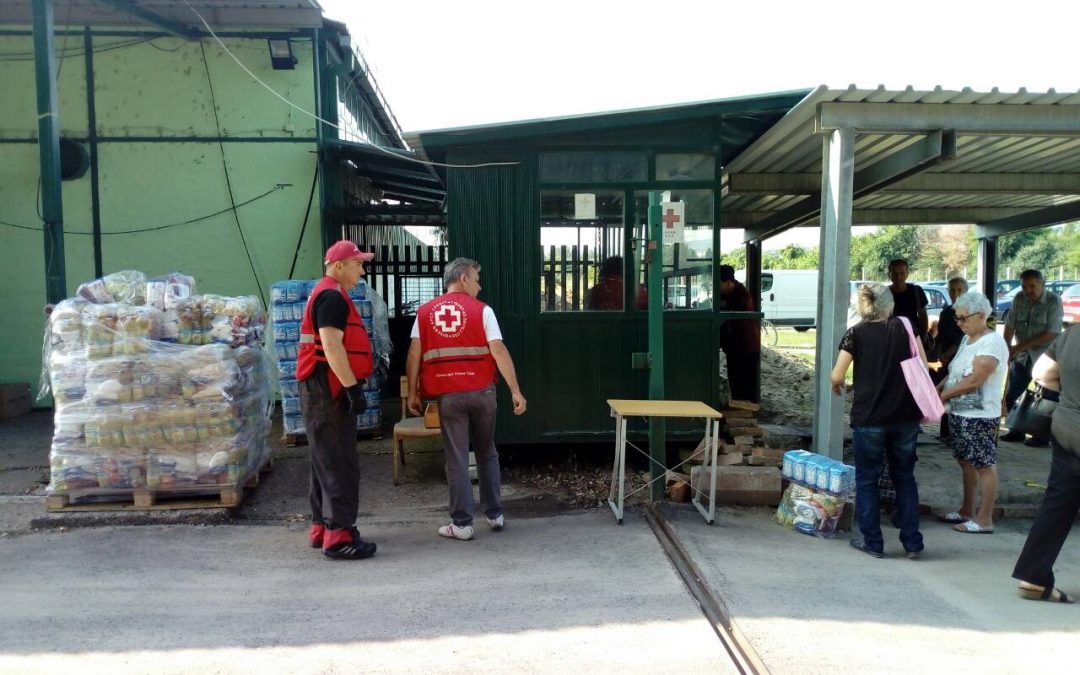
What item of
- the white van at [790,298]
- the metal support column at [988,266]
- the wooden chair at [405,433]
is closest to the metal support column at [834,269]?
the wooden chair at [405,433]

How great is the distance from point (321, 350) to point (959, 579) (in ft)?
13.8

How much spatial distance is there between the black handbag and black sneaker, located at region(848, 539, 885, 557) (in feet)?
3.89

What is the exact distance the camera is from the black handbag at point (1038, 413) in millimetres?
4371

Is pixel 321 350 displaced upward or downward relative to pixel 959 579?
upward

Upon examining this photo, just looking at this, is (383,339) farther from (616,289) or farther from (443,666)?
(443,666)

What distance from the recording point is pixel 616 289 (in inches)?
261

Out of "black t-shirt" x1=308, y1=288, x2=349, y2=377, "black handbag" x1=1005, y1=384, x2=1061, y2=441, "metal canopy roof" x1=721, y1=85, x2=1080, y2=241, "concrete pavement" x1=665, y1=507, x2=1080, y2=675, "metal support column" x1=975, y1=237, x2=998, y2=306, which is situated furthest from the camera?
"metal support column" x1=975, y1=237, x2=998, y2=306

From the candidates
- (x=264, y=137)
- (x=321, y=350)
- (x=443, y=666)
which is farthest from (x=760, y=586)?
(x=264, y=137)

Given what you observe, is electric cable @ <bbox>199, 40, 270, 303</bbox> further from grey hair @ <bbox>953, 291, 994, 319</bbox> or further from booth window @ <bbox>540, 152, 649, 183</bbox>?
grey hair @ <bbox>953, 291, 994, 319</bbox>

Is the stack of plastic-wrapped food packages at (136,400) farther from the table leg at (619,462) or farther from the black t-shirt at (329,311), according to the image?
the table leg at (619,462)

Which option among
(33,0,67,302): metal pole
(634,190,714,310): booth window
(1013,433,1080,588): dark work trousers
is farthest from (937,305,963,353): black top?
(33,0,67,302): metal pole

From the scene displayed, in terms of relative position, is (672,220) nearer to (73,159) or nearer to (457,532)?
(457,532)

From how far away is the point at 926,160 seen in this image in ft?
19.0

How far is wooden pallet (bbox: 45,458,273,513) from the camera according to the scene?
5.26 metres
